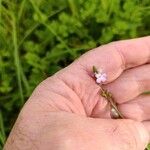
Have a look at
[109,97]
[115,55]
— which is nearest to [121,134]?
[109,97]

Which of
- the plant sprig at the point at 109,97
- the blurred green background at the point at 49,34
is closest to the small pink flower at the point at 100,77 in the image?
the plant sprig at the point at 109,97

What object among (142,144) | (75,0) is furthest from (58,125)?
(75,0)

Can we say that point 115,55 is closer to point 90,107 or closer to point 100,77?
point 100,77

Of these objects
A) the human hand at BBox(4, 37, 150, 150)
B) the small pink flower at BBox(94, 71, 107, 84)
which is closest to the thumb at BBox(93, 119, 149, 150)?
the human hand at BBox(4, 37, 150, 150)

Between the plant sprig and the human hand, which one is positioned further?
the plant sprig

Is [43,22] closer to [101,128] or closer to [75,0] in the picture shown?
[75,0]

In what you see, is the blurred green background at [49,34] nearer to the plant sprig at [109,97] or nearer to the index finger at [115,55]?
the index finger at [115,55]

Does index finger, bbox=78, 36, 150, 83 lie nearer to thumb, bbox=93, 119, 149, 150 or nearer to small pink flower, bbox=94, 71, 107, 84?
small pink flower, bbox=94, 71, 107, 84
